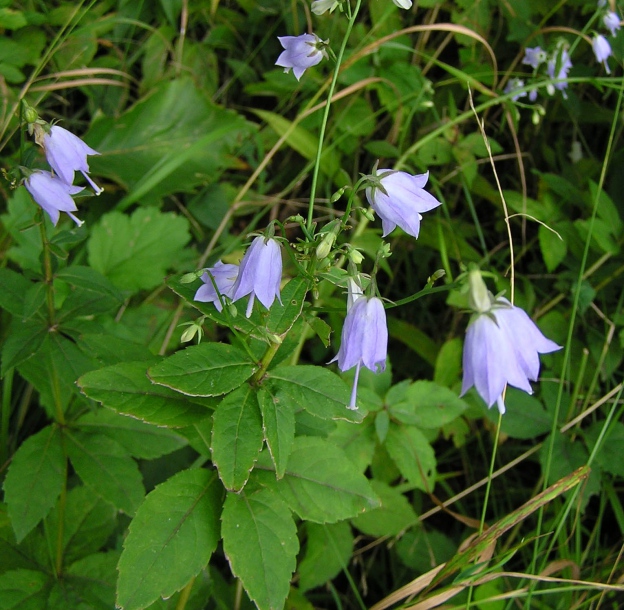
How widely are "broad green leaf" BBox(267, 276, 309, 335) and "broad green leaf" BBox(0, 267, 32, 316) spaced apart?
82 centimetres

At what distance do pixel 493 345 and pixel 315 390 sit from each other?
1.66 feet

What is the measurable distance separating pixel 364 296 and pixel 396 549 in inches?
65.6

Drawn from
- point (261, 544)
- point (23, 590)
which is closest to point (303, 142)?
point (261, 544)

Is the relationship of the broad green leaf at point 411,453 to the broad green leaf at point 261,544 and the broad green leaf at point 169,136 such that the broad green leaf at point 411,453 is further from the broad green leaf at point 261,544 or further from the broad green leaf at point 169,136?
the broad green leaf at point 169,136

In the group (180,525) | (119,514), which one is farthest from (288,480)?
(119,514)

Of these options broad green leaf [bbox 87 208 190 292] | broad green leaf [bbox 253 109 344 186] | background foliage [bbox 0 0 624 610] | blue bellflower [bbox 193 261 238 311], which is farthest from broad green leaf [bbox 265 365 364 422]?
broad green leaf [bbox 253 109 344 186]

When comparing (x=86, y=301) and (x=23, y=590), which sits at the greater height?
(x=86, y=301)

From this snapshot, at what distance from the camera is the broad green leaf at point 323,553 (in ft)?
7.94

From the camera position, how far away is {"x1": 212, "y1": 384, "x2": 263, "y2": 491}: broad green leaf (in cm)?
150

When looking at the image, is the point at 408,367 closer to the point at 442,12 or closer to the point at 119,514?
the point at 119,514

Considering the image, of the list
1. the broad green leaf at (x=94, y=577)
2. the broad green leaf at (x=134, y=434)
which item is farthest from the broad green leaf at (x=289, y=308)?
the broad green leaf at (x=94, y=577)

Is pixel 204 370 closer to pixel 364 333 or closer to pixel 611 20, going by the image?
pixel 364 333

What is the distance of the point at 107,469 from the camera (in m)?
2.02

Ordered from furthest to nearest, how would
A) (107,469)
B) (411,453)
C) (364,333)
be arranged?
(411,453), (107,469), (364,333)
